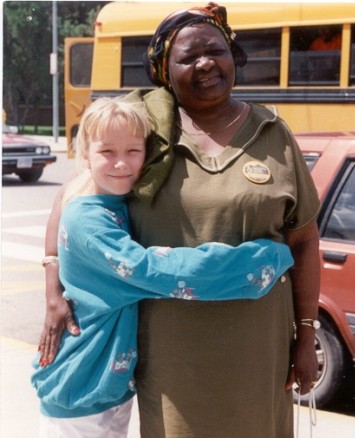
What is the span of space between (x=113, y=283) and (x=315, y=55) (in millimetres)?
8054

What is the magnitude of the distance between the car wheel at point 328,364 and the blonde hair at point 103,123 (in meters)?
2.27

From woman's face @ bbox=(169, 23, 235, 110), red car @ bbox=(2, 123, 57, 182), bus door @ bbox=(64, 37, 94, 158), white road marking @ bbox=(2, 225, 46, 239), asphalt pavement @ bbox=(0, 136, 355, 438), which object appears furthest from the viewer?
red car @ bbox=(2, 123, 57, 182)

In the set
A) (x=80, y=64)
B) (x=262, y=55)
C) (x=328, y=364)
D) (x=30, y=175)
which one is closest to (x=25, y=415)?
(x=328, y=364)

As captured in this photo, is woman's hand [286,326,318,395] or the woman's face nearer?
the woman's face

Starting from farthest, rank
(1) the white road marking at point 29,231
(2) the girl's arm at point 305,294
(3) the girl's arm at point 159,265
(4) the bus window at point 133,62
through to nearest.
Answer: (4) the bus window at point 133,62
(1) the white road marking at point 29,231
(2) the girl's arm at point 305,294
(3) the girl's arm at point 159,265

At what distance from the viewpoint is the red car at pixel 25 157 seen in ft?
49.1

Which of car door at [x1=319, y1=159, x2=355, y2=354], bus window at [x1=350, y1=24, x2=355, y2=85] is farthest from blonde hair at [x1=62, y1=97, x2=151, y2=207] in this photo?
bus window at [x1=350, y1=24, x2=355, y2=85]

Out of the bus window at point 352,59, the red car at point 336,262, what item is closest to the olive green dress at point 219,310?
the red car at point 336,262

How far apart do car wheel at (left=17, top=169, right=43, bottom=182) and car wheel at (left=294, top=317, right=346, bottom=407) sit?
11.8 meters

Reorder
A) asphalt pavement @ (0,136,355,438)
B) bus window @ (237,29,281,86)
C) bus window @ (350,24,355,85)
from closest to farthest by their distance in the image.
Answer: asphalt pavement @ (0,136,355,438), bus window @ (350,24,355,85), bus window @ (237,29,281,86)

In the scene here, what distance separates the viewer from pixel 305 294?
2346 millimetres

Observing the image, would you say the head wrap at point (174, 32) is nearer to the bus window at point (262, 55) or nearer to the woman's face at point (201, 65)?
the woman's face at point (201, 65)

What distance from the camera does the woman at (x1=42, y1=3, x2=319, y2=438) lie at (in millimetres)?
2137

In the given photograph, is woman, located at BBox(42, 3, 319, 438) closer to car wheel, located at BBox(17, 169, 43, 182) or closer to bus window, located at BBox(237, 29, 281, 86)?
bus window, located at BBox(237, 29, 281, 86)
